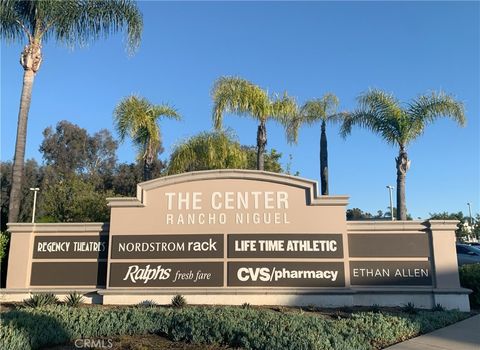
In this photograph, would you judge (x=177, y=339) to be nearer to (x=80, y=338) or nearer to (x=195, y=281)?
(x=80, y=338)

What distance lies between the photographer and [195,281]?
11352mm

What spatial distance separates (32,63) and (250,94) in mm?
7206

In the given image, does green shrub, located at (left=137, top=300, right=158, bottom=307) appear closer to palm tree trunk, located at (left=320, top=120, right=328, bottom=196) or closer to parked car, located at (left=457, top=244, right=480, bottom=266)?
palm tree trunk, located at (left=320, top=120, right=328, bottom=196)

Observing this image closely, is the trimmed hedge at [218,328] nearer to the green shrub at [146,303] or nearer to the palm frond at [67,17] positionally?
the green shrub at [146,303]

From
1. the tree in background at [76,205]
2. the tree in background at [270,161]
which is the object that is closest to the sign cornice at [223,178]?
the tree in background at [76,205]

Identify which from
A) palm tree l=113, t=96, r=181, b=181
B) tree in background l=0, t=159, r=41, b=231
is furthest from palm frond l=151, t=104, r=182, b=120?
tree in background l=0, t=159, r=41, b=231

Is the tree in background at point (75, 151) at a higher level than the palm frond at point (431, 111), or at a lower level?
higher

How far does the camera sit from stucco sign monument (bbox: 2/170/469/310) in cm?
1112

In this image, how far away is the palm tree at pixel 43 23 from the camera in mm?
14594

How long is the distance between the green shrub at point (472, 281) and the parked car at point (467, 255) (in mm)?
7527

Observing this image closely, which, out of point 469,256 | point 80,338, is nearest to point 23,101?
point 80,338

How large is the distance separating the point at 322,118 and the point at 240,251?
364 inches

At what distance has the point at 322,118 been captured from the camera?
18969 mm

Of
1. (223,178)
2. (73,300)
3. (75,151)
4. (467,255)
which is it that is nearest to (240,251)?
(223,178)
